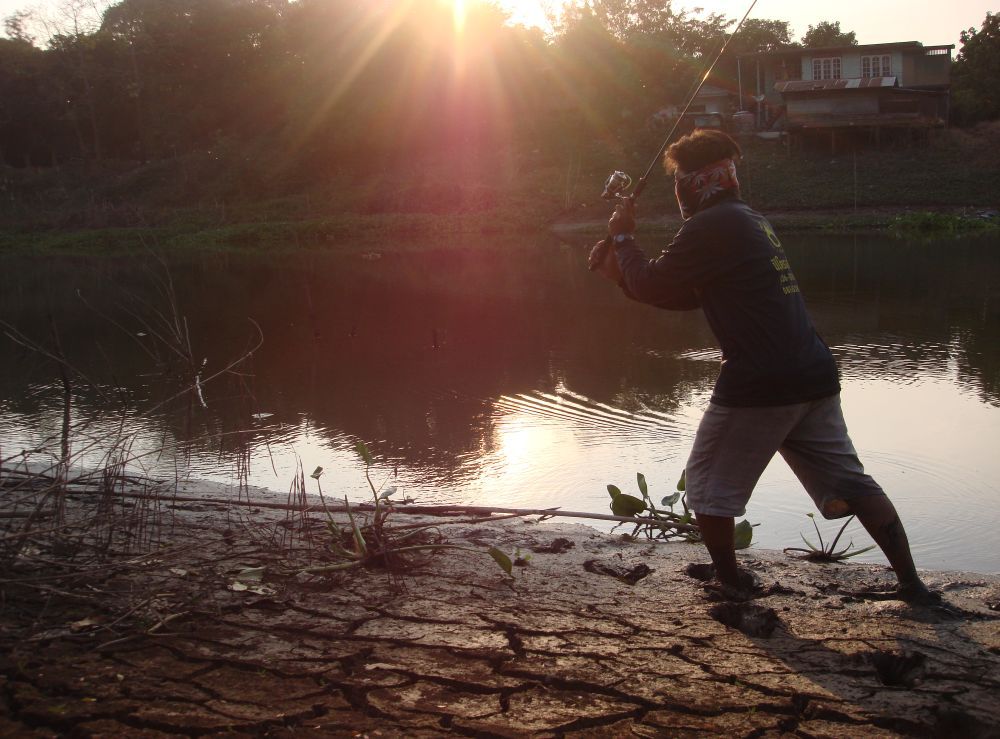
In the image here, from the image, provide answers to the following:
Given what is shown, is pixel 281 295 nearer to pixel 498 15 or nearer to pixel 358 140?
pixel 358 140

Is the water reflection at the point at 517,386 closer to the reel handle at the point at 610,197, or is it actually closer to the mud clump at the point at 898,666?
the reel handle at the point at 610,197

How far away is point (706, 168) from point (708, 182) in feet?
0.17

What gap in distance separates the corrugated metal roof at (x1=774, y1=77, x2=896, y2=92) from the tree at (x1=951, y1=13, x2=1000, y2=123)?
3.17 m

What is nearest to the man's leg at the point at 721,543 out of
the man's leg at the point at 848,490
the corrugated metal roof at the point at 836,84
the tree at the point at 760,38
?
the man's leg at the point at 848,490

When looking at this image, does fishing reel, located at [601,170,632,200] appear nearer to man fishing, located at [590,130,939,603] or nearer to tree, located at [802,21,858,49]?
man fishing, located at [590,130,939,603]

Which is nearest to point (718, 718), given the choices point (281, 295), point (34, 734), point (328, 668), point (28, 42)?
point (328, 668)

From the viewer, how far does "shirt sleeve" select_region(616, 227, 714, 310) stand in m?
3.61

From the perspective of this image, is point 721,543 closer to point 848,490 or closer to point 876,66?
point 848,490

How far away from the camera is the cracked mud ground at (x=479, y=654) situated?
9.01 ft

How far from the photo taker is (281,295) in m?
18.6

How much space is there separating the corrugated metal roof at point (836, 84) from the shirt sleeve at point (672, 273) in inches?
1325

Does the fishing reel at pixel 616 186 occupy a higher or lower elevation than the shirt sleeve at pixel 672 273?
higher

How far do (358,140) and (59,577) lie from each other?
38.8 meters

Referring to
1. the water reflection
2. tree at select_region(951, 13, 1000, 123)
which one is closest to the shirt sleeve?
the water reflection
